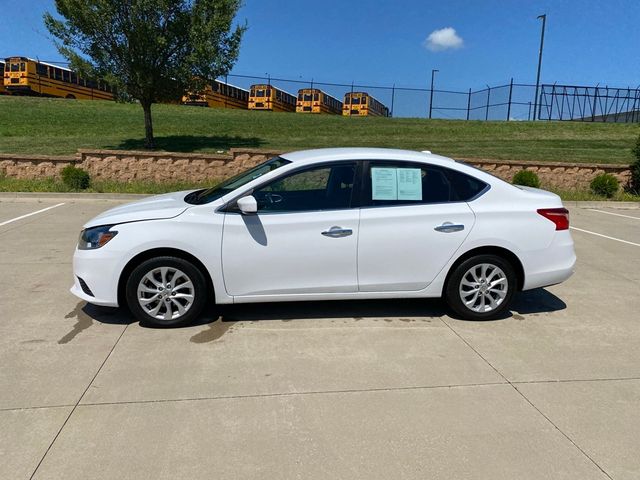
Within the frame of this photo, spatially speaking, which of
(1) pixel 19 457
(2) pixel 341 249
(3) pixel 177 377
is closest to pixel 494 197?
(2) pixel 341 249

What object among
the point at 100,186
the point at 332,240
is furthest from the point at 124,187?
the point at 332,240

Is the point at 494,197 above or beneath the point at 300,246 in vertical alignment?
above

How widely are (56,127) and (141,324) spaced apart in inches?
794

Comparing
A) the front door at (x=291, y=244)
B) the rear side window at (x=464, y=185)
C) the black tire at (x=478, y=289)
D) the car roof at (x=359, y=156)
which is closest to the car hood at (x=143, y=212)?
the front door at (x=291, y=244)

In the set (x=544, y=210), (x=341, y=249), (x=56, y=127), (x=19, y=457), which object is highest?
(x=56, y=127)

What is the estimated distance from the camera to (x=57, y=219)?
9.70 meters

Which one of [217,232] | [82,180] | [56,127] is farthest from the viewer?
[56,127]

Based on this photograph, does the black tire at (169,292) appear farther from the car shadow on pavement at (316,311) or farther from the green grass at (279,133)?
the green grass at (279,133)

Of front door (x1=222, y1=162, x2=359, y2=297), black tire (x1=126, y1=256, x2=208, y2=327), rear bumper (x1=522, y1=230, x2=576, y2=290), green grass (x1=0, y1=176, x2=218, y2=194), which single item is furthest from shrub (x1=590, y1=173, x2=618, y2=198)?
black tire (x1=126, y1=256, x2=208, y2=327)

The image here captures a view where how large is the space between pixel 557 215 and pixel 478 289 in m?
1.06

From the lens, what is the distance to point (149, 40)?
1596 centimetres

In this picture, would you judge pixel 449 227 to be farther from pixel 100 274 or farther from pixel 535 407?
pixel 100 274

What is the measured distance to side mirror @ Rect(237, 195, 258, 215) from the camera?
4223 millimetres

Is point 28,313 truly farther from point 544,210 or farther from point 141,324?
point 544,210
